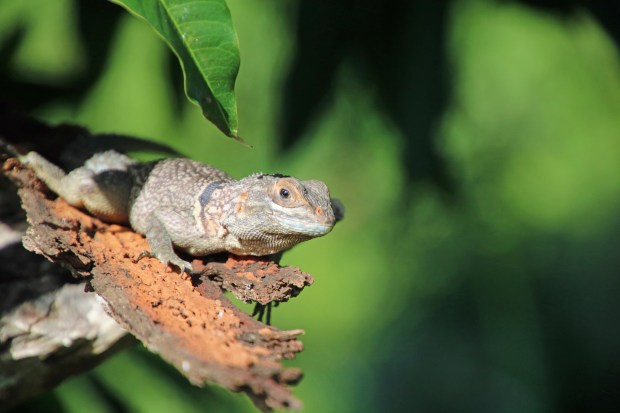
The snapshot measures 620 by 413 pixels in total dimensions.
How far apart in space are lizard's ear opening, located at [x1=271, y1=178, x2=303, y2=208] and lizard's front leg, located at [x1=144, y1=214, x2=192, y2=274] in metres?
0.26

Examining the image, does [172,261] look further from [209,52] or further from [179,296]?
[209,52]

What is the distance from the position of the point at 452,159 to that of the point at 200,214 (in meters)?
1.25

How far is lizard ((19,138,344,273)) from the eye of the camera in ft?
5.50

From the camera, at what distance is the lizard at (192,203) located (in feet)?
5.50

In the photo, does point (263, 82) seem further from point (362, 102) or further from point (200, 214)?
point (200, 214)

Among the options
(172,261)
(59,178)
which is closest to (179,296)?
(172,261)

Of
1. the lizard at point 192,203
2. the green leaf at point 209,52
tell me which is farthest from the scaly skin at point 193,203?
the green leaf at point 209,52

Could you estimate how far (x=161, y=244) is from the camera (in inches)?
66.9

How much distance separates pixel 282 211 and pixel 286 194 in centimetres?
4

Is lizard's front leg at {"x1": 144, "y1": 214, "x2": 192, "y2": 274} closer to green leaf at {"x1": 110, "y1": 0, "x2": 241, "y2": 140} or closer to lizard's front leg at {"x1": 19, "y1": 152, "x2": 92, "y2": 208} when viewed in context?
lizard's front leg at {"x1": 19, "y1": 152, "x2": 92, "y2": 208}

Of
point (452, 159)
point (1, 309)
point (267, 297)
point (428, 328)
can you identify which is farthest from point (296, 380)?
point (428, 328)

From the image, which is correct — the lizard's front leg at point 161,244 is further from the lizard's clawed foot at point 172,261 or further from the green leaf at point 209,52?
the green leaf at point 209,52

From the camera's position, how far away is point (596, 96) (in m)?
2.94

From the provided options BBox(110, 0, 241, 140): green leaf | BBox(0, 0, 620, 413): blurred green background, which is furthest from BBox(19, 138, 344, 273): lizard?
BBox(0, 0, 620, 413): blurred green background
